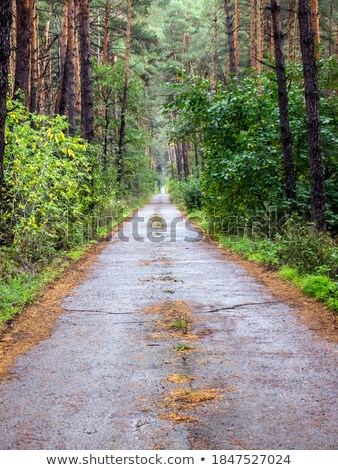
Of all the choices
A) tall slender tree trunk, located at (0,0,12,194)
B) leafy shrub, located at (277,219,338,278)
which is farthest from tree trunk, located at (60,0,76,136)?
tall slender tree trunk, located at (0,0,12,194)

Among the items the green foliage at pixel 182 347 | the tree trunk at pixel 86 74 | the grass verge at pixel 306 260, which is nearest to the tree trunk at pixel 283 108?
the grass verge at pixel 306 260

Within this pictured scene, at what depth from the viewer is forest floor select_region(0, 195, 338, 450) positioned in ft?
12.1

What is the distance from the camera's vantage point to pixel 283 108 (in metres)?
13.4

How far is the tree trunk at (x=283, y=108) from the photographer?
13.4m

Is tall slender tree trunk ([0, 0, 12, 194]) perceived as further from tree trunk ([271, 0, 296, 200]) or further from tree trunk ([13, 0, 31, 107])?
tree trunk ([271, 0, 296, 200])

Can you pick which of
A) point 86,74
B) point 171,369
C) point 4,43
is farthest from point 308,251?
point 86,74

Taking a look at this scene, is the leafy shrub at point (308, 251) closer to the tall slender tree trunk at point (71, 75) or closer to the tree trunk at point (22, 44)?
the tree trunk at point (22, 44)

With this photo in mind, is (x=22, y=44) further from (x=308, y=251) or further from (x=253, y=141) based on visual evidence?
(x=308, y=251)

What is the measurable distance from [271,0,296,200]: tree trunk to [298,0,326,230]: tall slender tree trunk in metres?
1.70

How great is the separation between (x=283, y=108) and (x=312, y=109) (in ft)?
6.12

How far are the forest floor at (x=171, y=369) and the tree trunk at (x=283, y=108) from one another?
184 inches

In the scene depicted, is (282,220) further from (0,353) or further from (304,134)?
(0,353)
